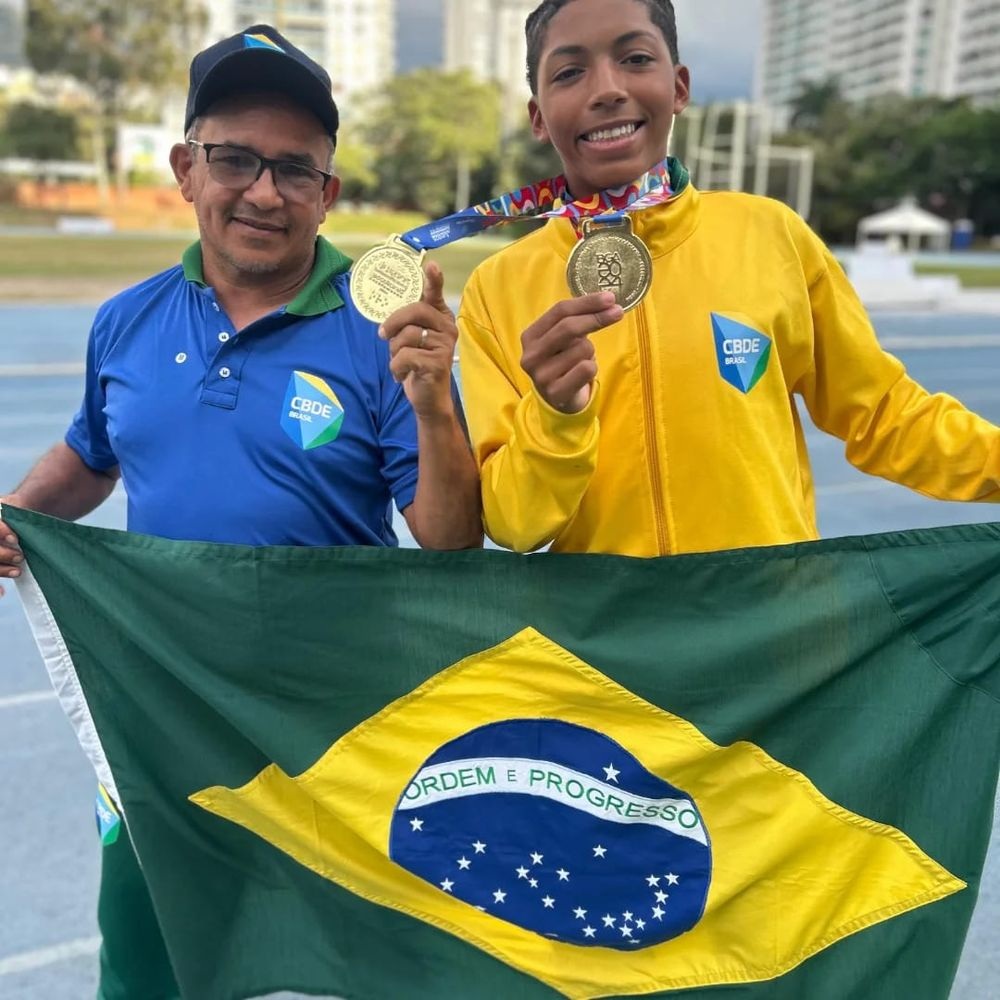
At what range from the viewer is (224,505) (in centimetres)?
185

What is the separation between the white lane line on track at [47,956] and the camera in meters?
2.60

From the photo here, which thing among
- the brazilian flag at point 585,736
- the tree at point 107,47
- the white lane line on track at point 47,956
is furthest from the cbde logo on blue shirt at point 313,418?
the tree at point 107,47

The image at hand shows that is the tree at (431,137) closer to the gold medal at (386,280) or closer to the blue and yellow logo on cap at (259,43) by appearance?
the blue and yellow logo on cap at (259,43)

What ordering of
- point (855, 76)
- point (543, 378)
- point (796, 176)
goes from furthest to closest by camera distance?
point (855, 76) → point (796, 176) → point (543, 378)

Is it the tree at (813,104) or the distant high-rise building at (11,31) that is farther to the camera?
the tree at (813,104)

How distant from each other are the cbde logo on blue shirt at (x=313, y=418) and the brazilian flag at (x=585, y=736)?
211mm

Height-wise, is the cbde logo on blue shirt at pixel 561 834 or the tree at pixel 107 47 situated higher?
the tree at pixel 107 47

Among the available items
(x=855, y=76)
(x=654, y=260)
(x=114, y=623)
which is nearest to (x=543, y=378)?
(x=654, y=260)

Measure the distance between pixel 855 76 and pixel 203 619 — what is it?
154195 millimetres

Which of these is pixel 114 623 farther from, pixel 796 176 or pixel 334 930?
pixel 796 176

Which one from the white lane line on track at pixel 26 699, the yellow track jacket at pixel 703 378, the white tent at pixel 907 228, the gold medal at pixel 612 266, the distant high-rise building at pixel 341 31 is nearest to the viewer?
the gold medal at pixel 612 266

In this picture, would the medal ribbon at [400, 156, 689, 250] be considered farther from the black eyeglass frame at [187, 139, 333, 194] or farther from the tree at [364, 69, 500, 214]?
the tree at [364, 69, 500, 214]

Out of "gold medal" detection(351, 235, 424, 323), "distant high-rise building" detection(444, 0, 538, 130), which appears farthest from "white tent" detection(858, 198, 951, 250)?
"distant high-rise building" detection(444, 0, 538, 130)

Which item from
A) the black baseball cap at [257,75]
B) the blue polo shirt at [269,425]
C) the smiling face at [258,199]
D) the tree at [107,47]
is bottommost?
the blue polo shirt at [269,425]
